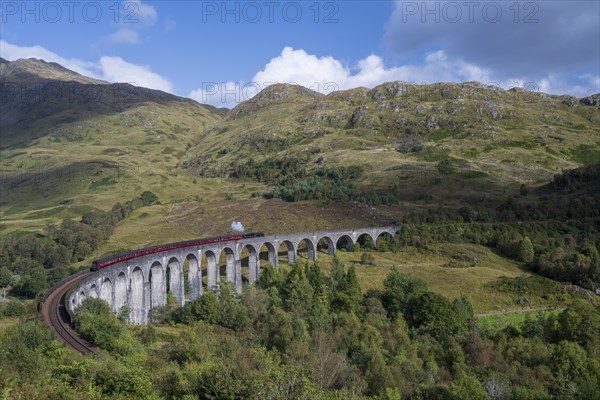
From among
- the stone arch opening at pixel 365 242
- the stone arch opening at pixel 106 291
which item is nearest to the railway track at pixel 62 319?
the stone arch opening at pixel 106 291

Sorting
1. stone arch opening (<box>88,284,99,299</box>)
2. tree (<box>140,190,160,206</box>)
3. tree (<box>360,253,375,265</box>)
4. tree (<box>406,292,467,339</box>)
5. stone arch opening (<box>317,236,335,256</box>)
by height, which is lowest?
tree (<box>406,292,467,339</box>)

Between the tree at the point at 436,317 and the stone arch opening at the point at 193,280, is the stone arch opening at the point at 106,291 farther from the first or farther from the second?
the tree at the point at 436,317

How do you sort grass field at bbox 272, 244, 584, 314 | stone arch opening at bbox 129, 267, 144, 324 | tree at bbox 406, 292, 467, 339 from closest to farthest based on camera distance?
tree at bbox 406, 292, 467, 339 < stone arch opening at bbox 129, 267, 144, 324 < grass field at bbox 272, 244, 584, 314

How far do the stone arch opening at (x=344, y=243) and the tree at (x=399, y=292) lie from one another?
1223 inches

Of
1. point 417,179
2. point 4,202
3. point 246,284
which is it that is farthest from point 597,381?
point 4,202

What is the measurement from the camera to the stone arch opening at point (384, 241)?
9025 cm

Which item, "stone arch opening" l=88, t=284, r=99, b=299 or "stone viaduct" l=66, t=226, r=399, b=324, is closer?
"stone arch opening" l=88, t=284, r=99, b=299

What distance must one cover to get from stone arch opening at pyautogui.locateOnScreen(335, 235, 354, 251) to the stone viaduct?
0.90 ft

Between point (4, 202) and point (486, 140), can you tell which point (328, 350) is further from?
point (4, 202)

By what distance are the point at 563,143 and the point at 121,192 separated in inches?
6414

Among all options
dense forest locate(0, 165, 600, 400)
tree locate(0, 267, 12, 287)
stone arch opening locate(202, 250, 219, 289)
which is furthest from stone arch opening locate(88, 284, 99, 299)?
tree locate(0, 267, 12, 287)

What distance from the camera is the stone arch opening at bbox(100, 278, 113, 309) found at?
49.1 metres

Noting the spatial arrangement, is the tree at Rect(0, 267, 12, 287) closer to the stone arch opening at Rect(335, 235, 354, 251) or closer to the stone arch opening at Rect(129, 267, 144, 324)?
the stone arch opening at Rect(129, 267, 144, 324)

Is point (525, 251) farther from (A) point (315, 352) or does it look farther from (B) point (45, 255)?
(B) point (45, 255)
